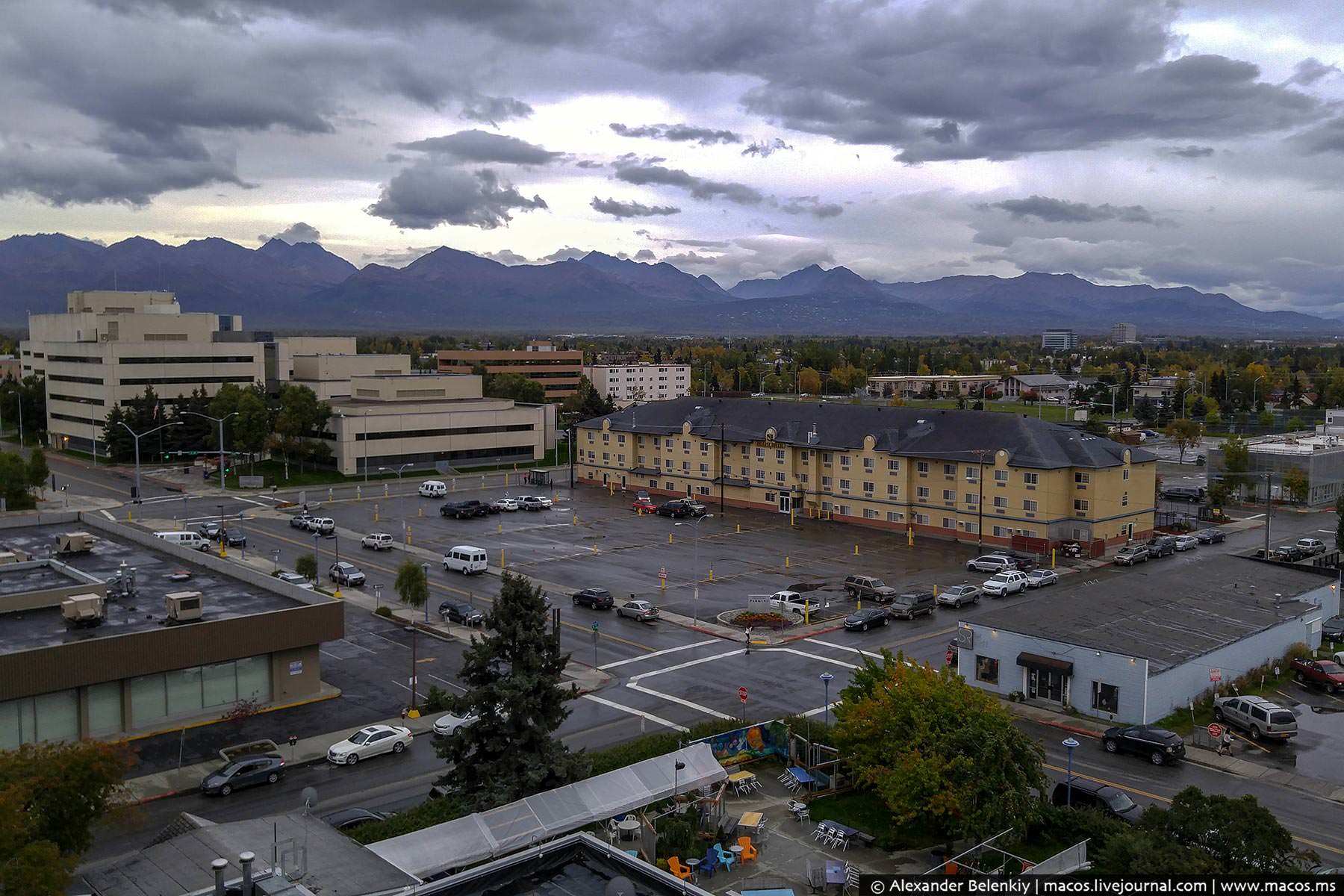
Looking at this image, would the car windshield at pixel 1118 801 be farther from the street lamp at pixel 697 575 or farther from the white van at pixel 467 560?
the white van at pixel 467 560

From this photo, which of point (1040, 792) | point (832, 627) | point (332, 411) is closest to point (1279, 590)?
point (832, 627)

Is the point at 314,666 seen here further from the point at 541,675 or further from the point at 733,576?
the point at 733,576

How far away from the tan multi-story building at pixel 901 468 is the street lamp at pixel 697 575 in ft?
25.8

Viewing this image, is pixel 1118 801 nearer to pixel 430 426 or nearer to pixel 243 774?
pixel 243 774

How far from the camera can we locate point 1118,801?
2688 centimetres

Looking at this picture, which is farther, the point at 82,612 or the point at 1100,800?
the point at 82,612

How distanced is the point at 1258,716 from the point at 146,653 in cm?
3586

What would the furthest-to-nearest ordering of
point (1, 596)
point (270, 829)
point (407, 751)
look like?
1. point (1, 596)
2. point (407, 751)
3. point (270, 829)

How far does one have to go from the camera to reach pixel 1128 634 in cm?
3762

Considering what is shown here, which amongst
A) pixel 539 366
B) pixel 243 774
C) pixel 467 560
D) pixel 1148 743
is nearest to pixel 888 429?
pixel 467 560

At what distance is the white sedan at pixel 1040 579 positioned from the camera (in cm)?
5450

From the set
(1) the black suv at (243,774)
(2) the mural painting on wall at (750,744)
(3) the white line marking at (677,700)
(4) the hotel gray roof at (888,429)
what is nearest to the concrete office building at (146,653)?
(1) the black suv at (243,774)

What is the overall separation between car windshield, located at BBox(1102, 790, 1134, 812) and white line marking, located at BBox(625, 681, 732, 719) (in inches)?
476

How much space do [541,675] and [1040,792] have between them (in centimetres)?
1274
